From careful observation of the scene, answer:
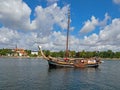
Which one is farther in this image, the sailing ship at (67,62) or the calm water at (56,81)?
the sailing ship at (67,62)

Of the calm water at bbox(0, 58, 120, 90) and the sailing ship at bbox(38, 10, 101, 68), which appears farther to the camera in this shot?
the sailing ship at bbox(38, 10, 101, 68)

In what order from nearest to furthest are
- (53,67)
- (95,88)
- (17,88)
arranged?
(17,88) < (95,88) < (53,67)

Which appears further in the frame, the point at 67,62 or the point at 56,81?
the point at 67,62

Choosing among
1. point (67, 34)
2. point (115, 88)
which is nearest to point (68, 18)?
point (67, 34)

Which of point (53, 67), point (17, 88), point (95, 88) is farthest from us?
point (53, 67)

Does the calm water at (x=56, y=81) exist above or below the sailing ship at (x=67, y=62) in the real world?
below

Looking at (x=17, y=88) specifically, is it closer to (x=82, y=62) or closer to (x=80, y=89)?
(x=80, y=89)

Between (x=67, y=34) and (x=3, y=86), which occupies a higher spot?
(x=67, y=34)

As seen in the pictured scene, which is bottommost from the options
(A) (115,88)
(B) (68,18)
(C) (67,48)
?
(A) (115,88)

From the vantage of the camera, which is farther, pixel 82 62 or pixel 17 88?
pixel 82 62

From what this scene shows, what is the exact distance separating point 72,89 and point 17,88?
9.36 meters

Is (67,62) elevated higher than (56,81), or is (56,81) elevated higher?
(67,62)

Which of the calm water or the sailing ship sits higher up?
the sailing ship

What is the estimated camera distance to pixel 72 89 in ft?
140
